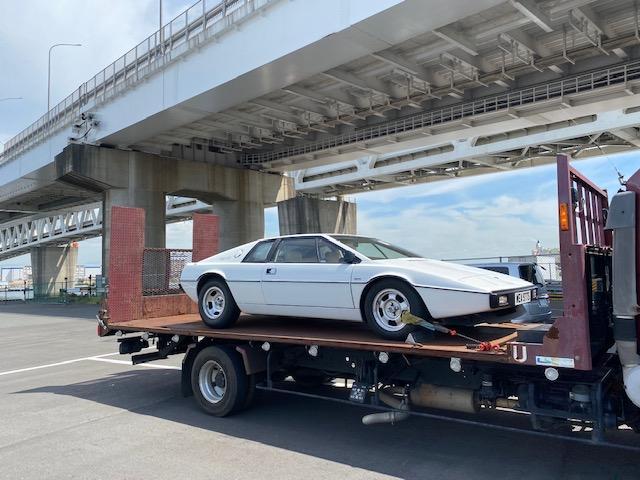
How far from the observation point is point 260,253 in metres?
7.14

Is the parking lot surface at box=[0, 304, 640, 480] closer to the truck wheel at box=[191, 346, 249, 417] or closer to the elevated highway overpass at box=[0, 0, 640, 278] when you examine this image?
the truck wheel at box=[191, 346, 249, 417]

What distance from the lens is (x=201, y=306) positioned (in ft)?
24.4

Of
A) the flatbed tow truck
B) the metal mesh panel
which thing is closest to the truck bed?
the flatbed tow truck

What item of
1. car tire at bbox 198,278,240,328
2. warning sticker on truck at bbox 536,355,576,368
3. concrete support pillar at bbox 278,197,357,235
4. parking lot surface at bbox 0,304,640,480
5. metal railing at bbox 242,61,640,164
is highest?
metal railing at bbox 242,61,640,164

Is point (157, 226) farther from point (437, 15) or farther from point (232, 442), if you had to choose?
point (232, 442)

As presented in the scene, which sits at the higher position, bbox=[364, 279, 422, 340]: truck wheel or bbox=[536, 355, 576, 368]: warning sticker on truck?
bbox=[364, 279, 422, 340]: truck wheel

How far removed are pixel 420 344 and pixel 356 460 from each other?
124 centimetres

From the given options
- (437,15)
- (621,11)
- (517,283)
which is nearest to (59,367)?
(517,283)

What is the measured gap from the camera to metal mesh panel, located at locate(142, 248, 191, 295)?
859cm

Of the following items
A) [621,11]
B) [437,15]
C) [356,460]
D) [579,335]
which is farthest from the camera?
[621,11]

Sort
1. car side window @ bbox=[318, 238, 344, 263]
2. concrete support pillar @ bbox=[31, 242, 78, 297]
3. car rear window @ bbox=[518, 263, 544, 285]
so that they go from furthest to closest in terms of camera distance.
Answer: concrete support pillar @ bbox=[31, 242, 78, 297] → car rear window @ bbox=[518, 263, 544, 285] → car side window @ bbox=[318, 238, 344, 263]

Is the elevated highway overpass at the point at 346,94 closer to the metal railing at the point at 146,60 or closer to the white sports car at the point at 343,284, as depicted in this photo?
the metal railing at the point at 146,60

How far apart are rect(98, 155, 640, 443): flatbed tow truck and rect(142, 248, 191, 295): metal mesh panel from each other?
0.33 metres

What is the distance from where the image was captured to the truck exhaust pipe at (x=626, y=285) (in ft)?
13.2
